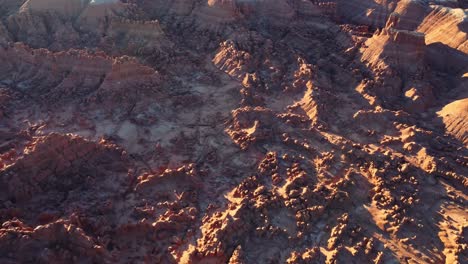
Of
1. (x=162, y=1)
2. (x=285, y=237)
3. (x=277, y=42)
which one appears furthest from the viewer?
(x=162, y=1)

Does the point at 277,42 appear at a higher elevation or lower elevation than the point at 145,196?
higher

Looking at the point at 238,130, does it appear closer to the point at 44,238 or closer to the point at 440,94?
the point at 44,238

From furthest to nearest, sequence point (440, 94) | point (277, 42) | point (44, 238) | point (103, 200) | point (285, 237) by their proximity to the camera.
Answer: point (277, 42), point (440, 94), point (103, 200), point (285, 237), point (44, 238)

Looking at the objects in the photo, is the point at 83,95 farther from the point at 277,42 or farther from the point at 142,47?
the point at 277,42

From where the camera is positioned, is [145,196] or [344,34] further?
[344,34]

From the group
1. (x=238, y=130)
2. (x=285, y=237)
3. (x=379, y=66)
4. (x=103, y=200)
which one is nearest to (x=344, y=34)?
(x=379, y=66)

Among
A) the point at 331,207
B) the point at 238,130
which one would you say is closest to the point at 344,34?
the point at 238,130
